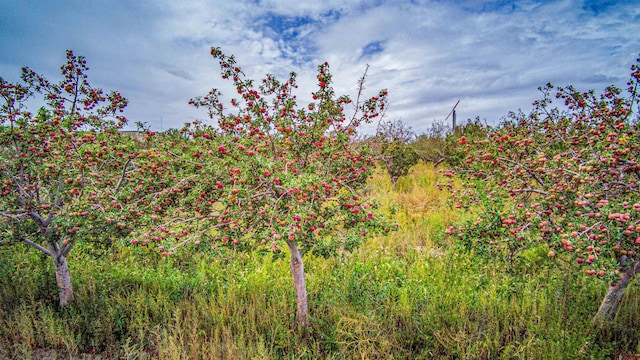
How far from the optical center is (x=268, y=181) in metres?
2.55

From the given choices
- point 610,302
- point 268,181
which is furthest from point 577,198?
point 268,181

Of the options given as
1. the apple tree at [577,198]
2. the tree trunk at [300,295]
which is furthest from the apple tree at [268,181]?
the apple tree at [577,198]

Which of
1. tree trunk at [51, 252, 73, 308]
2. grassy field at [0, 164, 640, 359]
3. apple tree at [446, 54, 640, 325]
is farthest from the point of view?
tree trunk at [51, 252, 73, 308]

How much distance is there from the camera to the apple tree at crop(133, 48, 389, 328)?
2.50 metres

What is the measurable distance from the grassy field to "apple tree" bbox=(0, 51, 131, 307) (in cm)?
54

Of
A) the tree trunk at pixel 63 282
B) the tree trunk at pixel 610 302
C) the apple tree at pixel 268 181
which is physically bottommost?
the tree trunk at pixel 610 302

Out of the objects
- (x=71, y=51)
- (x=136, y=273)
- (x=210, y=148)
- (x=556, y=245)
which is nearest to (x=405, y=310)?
(x=556, y=245)

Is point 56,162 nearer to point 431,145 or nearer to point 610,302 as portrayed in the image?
point 610,302

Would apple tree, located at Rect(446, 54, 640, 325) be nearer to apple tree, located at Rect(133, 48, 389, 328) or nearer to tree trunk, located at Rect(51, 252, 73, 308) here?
apple tree, located at Rect(133, 48, 389, 328)

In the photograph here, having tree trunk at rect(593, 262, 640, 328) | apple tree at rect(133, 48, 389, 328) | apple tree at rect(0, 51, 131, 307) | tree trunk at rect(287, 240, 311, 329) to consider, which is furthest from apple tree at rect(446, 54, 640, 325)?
apple tree at rect(0, 51, 131, 307)

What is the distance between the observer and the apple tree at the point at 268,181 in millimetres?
2502

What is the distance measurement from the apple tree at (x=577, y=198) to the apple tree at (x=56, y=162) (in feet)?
10.3

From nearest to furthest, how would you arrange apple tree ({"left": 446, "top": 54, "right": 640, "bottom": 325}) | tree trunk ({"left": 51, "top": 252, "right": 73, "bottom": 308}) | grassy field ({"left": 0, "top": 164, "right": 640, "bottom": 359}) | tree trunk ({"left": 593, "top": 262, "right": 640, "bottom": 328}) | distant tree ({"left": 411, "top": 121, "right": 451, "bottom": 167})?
apple tree ({"left": 446, "top": 54, "right": 640, "bottom": 325})
tree trunk ({"left": 593, "top": 262, "right": 640, "bottom": 328})
grassy field ({"left": 0, "top": 164, "right": 640, "bottom": 359})
tree trunk ({"left": 51, "top": 252, "right": 73, "bottom": 308})
distant tree ({"left": 411, "top": 121, "right": 451, "bottom": 167})

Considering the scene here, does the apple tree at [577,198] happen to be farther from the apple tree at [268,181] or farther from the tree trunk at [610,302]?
the apple tree at [268,181]
